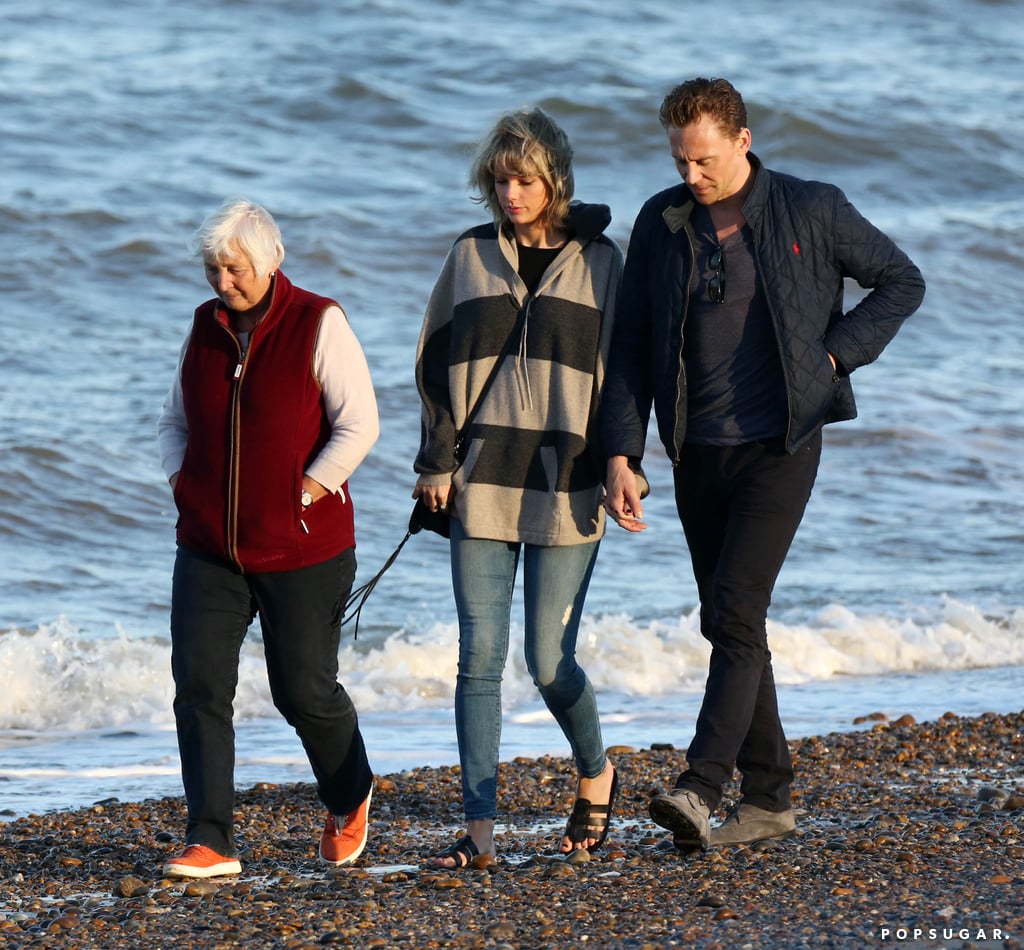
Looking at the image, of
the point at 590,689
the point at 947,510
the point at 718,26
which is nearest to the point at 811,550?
the point at 947,510

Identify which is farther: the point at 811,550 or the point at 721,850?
the point at 811,550

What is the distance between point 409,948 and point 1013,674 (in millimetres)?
5248

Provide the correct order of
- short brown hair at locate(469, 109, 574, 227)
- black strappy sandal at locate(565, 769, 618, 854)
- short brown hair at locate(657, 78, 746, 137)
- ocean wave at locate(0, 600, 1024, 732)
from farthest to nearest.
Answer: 1. ocean wave at locate(0, 600, 1024, 732)
2. black strappy sandal at locate(565, 769, 618, 854)
3. short brown hair at locate(469, 109, 574, 227)
4. short brown hair at locate(657, 78, 746, 137)

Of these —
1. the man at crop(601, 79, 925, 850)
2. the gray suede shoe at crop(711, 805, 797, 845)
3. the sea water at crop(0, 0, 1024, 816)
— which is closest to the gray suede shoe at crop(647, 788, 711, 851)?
the man at crop(601, 79, 925, 850)

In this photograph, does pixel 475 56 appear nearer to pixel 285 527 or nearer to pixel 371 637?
pixel 371 637

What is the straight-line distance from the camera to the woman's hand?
420 cm

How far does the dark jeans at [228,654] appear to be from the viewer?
4.13 meters

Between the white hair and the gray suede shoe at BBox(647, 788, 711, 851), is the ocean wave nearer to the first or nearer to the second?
the gray suede shoe at BBox(647, 788, 711, 851)

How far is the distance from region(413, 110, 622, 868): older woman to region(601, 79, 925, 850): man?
11cm

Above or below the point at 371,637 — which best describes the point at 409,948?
above

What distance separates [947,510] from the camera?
1075 centimetres

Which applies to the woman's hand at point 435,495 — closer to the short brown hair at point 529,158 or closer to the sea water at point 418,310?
the short brown hair at point 529,158

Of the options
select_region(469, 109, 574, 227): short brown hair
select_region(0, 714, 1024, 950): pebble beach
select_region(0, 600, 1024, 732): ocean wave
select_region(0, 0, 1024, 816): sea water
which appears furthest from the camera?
select_region(0, 0, 1024, 816): sea water

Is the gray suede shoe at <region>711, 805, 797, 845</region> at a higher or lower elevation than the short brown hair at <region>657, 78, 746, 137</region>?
lower
